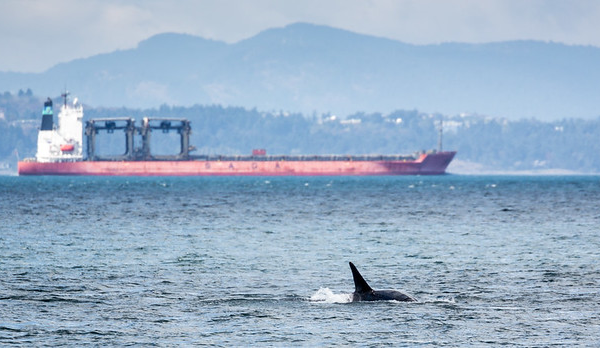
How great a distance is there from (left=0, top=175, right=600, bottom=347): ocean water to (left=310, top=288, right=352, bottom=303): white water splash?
1.3 inches

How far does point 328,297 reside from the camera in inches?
1128

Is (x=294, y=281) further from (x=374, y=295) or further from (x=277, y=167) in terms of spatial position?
(x=277, y=167)

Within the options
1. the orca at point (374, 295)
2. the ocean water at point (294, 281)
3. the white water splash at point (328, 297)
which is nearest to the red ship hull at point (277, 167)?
the ocean water at point (294, 281)

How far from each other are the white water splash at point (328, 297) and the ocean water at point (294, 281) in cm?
3

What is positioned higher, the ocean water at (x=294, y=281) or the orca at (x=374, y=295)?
the orca at (x=374, y=295)

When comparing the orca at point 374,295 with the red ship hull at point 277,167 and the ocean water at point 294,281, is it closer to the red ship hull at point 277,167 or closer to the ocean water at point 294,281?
the ocean water at point 294,281

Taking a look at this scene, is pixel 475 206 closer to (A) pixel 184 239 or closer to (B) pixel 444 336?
(A) pixel 184 239

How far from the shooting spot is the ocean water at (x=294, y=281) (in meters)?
24.0

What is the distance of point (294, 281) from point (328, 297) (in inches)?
168

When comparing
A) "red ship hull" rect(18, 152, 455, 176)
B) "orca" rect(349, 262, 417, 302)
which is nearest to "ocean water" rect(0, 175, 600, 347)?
"orca" rect(349, 262, 417, 302)

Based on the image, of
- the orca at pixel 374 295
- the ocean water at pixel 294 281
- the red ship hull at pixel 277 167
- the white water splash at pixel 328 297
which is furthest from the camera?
the red ship hull at pixel 277 167

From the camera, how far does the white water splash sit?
28314 mm

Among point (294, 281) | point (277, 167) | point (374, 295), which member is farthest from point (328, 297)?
point (277, 167)

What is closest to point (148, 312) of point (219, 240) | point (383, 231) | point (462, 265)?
point (462, 265)
